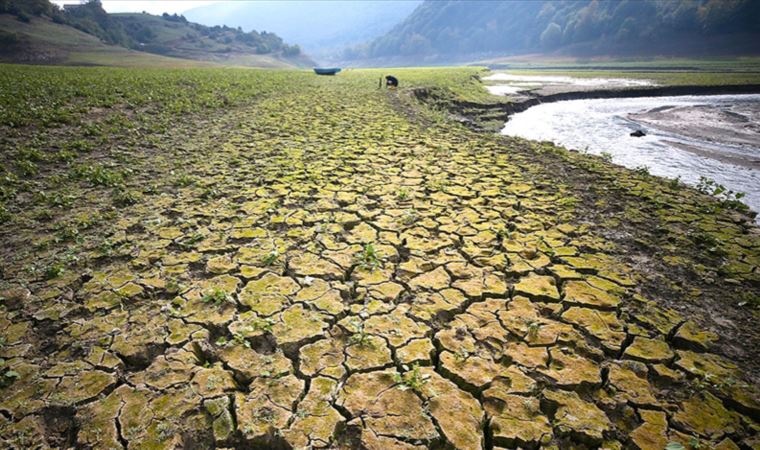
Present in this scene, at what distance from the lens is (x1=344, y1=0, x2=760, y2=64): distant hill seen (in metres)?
68.1

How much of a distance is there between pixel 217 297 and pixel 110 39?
4616 inches

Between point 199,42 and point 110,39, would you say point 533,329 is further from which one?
point 199,42

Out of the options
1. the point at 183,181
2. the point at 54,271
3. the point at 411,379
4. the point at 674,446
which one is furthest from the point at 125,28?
the point at 674,446

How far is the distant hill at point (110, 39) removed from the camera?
56.5 m

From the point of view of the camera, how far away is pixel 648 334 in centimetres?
329

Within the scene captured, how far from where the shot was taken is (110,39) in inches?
3487

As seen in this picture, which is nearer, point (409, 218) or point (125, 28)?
point (409, 218)

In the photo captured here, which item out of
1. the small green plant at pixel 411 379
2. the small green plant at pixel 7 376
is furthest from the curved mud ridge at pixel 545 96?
the small green plant at pixel 7 376

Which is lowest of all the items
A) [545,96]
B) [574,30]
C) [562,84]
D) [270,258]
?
[270,258]

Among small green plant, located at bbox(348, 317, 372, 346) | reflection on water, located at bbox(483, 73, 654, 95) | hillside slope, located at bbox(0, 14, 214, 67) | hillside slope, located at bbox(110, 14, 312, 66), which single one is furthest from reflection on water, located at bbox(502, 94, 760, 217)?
hillside slope, located at bbox(110, 14, 312, 66)

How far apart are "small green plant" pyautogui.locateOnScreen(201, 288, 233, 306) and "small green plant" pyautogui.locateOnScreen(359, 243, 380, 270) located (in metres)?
1.49

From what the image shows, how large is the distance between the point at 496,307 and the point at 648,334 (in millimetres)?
1357

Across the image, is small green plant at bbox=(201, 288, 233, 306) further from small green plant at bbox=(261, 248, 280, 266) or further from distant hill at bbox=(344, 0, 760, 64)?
distant hill at bbox=(344, 0, 760, 64)

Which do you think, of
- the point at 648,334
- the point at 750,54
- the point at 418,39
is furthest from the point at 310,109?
the point at 418,39
